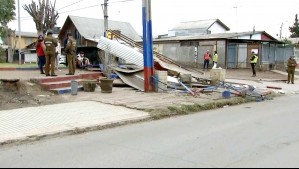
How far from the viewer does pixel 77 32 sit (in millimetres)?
47188

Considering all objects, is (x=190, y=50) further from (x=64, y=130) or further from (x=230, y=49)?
(x=64, y=130)

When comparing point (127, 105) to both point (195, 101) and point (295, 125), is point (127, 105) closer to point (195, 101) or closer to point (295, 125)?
point (195, 101)

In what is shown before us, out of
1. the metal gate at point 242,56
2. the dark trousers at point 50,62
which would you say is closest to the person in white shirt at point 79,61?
the dark trousers at point 50,62

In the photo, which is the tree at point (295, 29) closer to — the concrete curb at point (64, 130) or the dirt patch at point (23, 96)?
the dirt patch at point (23, 96)

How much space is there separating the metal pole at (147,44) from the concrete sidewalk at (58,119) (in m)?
3.31

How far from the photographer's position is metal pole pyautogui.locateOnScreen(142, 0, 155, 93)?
551 inches

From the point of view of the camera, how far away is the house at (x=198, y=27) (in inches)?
2382

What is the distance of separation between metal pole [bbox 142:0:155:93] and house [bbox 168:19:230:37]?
45.1m

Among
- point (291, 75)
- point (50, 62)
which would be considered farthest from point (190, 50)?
point (50, 62)

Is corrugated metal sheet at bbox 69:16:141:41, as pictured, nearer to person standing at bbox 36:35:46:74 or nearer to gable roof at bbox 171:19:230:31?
gable roof at bbox 171:19:230:31

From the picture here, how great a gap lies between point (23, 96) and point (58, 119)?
3320mm

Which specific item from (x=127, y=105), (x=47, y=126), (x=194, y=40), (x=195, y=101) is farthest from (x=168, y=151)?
(x=194, y=40)

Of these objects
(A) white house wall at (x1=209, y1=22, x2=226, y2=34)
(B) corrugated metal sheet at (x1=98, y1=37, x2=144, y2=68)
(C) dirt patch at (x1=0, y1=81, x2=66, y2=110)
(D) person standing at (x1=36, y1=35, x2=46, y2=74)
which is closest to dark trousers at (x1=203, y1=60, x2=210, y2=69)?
(B) corrugated metal sheet at (x1=98, y1=37, x2=144, y2=68)

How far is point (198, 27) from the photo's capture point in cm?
6231
